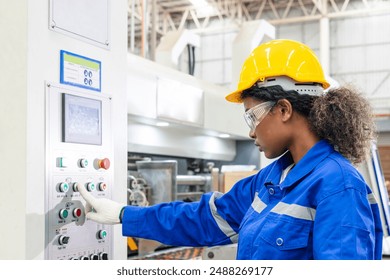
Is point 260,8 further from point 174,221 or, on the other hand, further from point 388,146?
point 174,221

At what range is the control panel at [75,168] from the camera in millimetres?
1468

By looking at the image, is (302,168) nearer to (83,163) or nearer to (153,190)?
(83,163)

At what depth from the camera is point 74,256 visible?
1.55 m

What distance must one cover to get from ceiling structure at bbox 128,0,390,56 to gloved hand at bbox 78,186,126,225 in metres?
10.0

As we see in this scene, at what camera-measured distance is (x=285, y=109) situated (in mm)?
1434

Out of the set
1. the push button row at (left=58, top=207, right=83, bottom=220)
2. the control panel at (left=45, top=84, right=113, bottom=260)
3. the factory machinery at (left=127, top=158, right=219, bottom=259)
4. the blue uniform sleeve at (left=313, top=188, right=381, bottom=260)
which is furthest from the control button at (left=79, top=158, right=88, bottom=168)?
the factory machinery at (left=127, top=158, right=219, bottom=259)

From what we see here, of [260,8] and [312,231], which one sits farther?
[260,8]

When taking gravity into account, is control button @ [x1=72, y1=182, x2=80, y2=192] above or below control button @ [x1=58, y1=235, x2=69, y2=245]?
above

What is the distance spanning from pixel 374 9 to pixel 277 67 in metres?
10.5

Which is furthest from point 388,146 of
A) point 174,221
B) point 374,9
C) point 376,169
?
point 174,221

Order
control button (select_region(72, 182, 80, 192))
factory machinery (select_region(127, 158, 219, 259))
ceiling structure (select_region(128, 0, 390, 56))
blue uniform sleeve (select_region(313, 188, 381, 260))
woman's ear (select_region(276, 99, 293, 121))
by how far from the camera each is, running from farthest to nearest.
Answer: ceiling structure (select_region(128, 0, 390, 56))
factory machinery (select_region(127, 158, 219, 259))
control button (select_region(72, 182, 80, 192))
woman's ear (select_region(276, 99, 293, 121))
blue uniform sleeve (select_region(313, 188, 381, 260))

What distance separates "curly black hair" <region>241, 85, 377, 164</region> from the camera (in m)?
A: 1.39

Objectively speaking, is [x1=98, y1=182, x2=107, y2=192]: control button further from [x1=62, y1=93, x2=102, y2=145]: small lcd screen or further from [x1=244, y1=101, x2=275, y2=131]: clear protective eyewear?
[x1=244, y1=101, x2=275, y2=131]: clear protective eyewear

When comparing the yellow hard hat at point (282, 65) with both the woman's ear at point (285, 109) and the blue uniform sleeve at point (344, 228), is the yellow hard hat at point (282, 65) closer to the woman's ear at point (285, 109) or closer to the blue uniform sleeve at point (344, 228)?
the woman's ear at point (285, 109)
